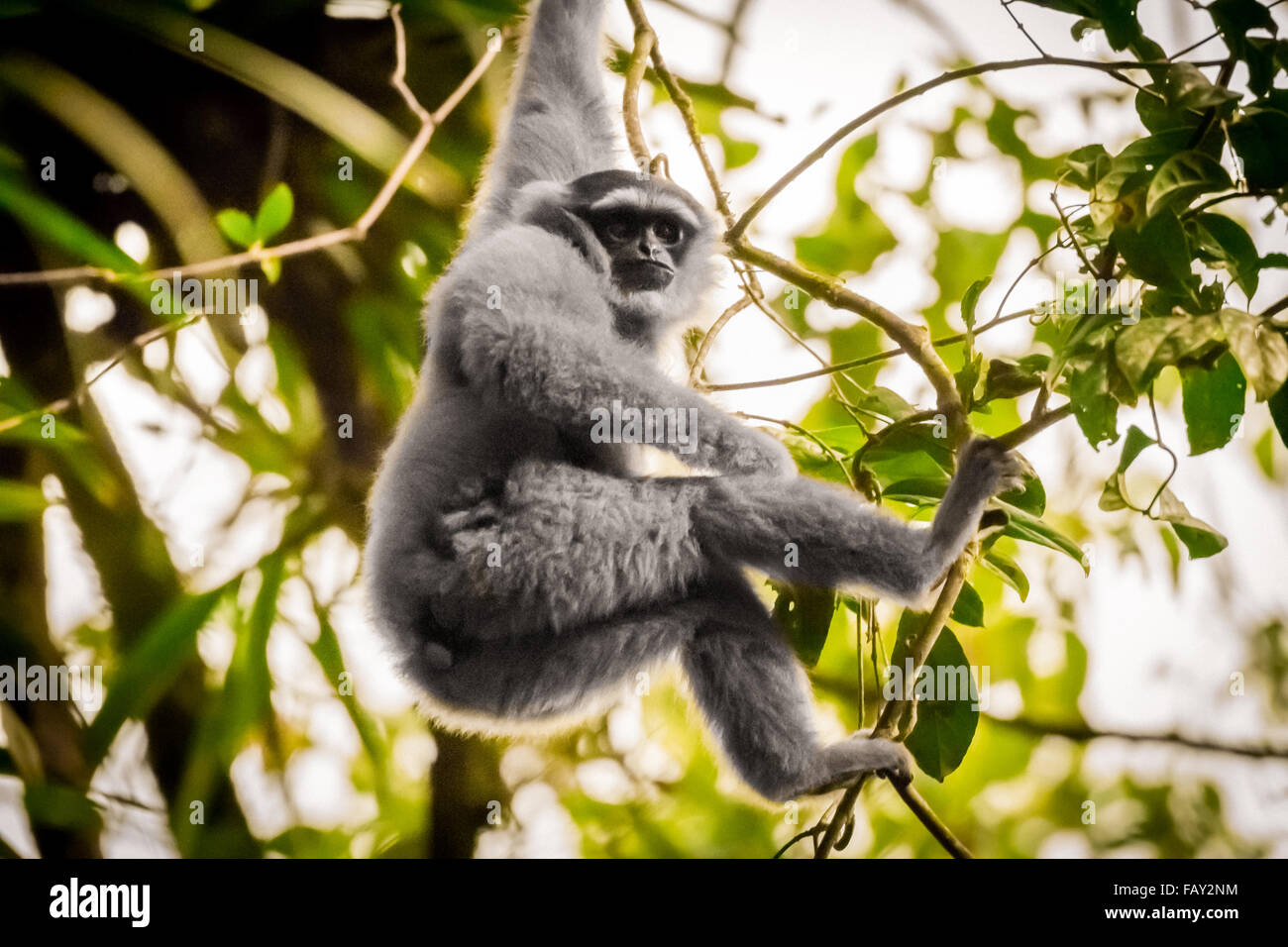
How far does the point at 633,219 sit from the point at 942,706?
1003 millimetres

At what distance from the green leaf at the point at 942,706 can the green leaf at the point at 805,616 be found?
0.12 m

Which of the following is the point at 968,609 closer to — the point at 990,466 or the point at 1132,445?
the point at 990,466

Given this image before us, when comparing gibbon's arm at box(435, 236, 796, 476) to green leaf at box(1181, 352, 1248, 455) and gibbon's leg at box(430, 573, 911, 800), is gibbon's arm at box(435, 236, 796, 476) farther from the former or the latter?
green leaf at box(1181, 352, 1248, 455)

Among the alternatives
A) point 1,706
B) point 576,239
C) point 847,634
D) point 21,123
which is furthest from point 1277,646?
point 21,123

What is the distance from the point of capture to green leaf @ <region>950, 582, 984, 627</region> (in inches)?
70.3

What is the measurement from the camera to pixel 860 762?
1723 mm

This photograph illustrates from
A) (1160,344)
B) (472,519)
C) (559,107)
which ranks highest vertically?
(559,107)

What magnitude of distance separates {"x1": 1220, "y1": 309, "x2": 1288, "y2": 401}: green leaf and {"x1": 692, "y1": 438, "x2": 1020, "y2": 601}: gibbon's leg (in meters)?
0.36

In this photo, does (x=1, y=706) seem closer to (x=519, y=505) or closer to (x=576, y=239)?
(x=519, y=505)

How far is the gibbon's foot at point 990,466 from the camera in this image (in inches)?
62.0

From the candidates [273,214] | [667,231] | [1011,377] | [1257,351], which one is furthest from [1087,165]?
[273,214]

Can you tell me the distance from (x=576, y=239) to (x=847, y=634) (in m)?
1.19

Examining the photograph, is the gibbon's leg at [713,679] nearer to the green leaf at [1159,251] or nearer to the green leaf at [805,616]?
the green leaf at [805,616]

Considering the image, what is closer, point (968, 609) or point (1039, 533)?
point (1039, 533)
